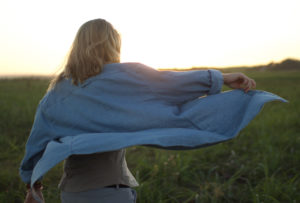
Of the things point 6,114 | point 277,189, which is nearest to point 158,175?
point 277,189

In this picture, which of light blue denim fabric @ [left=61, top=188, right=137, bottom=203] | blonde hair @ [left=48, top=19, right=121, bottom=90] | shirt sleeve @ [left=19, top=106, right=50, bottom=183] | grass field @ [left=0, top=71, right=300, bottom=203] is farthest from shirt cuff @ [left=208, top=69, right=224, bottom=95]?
grass field @ [left=0, top=71, right=300, bottom=203]

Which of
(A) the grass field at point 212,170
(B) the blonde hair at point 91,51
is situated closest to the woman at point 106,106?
(B) the blonde hair at point 91,51

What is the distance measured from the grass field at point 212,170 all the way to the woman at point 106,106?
1105 mm

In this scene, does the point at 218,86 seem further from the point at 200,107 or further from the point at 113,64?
the point at 113,64

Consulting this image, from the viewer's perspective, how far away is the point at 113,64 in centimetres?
136

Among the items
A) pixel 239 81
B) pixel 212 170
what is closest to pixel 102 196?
pixel 239 81

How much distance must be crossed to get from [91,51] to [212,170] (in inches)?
88.4

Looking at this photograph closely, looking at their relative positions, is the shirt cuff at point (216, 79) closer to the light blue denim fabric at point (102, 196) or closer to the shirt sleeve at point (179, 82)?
the shirt sleeve at point (179, 82)

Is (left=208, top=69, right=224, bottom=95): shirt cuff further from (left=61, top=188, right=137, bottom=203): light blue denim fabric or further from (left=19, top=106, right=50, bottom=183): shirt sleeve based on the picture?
(left=19, top=106, right=50, bottom=183): shirt sleeve

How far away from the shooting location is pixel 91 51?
1345 millimetres

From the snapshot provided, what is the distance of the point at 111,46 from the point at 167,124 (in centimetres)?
49

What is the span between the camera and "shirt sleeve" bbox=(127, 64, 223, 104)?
1.35 metres

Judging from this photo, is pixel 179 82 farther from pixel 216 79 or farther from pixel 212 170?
pixel 212 170

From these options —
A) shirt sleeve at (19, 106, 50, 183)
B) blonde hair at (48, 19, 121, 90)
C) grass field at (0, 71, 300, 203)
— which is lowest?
grass field at (0, 71, 300, 203)
